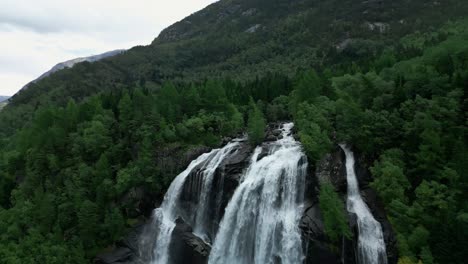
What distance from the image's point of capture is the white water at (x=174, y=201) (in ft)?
154

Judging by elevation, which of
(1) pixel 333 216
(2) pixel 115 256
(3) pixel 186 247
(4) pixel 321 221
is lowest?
(3) pixel 186 247

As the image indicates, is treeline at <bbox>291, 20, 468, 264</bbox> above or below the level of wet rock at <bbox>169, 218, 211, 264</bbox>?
above

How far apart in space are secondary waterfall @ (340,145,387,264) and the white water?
58.6 feet

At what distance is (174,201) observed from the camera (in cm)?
5078

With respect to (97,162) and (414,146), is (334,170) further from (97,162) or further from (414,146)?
(97,162)

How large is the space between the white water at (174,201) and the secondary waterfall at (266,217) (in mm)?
5128

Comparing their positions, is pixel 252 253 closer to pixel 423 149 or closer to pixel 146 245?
pixel 146 245

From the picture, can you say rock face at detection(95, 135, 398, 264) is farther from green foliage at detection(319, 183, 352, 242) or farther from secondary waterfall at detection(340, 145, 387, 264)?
green foliage at detection(319, 183, 352, 242)

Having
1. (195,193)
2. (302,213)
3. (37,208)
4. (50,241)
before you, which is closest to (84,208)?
(50,241)

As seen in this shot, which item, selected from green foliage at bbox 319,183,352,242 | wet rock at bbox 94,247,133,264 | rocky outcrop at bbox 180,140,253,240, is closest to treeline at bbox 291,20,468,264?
green foliage at bbox 319,183,352,242

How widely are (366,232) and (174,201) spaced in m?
25.4

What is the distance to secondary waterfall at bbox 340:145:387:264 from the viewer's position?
34.9 meters

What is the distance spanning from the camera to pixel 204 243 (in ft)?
148

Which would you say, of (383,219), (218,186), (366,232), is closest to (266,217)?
(218,186)
